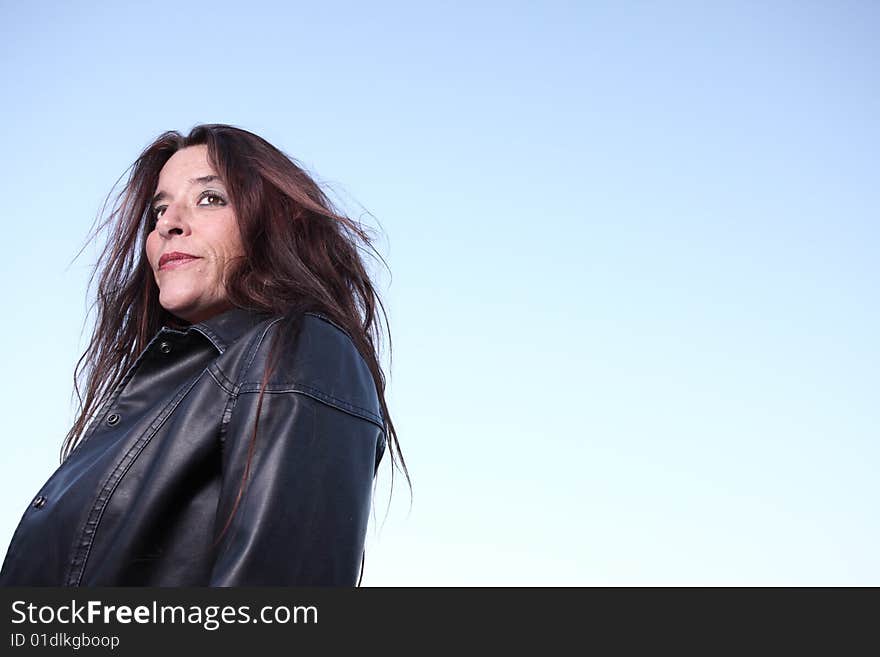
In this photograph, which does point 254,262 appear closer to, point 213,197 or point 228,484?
point 213,197

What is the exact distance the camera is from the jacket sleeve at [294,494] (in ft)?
7.56


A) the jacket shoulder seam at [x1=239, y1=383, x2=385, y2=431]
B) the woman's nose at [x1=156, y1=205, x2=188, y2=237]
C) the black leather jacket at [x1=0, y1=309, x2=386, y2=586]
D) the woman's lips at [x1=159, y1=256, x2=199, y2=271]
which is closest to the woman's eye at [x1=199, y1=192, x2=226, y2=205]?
the woman's nose at [x1=156, y1=205, x2=188, y2=237]

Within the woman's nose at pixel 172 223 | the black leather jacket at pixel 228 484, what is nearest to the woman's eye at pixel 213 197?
the woman's nose at pixel 172 223

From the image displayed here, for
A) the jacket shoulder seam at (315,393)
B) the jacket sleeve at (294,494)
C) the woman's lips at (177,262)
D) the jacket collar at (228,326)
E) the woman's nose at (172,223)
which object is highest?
the woman's nose at (172,223)

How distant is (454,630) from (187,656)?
68cm

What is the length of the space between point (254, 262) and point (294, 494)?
1.17 m

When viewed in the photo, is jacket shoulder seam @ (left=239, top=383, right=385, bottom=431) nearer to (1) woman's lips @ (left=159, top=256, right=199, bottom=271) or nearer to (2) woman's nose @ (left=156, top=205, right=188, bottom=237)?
(1) woman's lips @ (left=159, top=256, right=199, bottom=271)

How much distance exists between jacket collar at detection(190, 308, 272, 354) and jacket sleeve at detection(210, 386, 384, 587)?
41 centimetres

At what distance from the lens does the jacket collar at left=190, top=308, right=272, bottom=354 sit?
9.76ft

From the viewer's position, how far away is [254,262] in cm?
330

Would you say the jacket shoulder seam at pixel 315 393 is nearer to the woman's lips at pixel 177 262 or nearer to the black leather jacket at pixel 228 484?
the black leather jacket at pixel 228 484

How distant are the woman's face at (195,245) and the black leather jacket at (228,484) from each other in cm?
39

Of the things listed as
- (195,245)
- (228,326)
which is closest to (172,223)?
(195,245)

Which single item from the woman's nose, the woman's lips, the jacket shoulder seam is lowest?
the jacket shoulder seam
